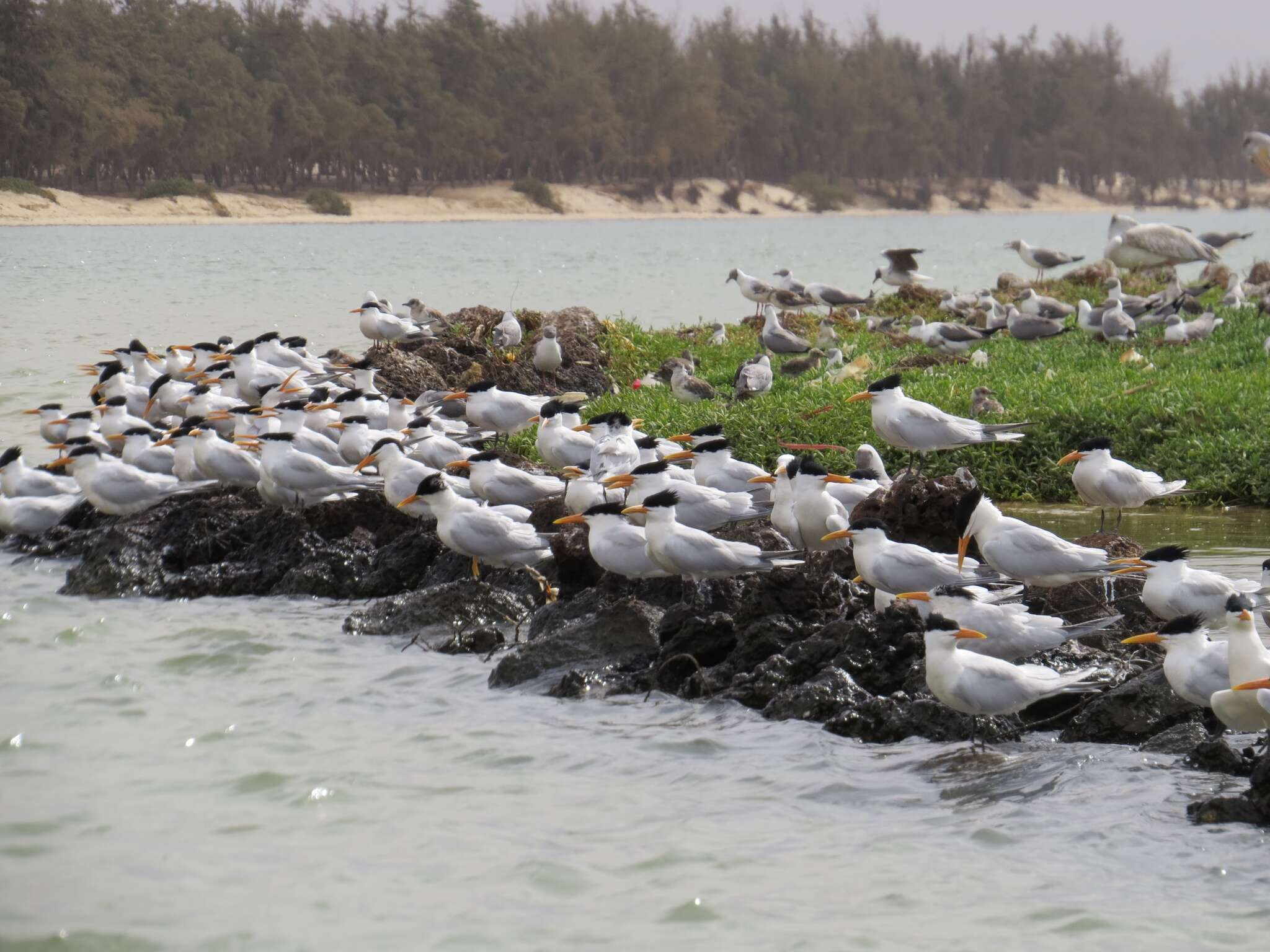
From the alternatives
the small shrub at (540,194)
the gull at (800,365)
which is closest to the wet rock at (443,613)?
the gull at (800,365)

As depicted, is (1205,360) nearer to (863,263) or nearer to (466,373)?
(466,373)

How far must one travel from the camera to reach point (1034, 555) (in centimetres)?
746

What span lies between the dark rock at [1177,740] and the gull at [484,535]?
12.9ft

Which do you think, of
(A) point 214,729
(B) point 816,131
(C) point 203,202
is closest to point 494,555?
(A) point 214,729

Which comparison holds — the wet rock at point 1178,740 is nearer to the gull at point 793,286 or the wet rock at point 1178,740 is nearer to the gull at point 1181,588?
the gull at point 1181,588

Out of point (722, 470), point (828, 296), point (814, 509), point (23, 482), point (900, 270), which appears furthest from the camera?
point (900, 270)

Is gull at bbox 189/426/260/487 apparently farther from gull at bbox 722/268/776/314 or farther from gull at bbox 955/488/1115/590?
gull at bbox 722/268/776/314

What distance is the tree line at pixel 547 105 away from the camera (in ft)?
273

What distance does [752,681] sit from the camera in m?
7.29

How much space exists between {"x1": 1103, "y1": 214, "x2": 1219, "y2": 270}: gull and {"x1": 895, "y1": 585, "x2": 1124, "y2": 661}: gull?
15018 mm

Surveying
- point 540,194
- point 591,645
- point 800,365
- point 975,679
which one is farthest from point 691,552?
point 540,194

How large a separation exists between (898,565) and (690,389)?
25.4 ft

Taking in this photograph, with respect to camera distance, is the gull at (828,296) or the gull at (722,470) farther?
the gull at (828,296)

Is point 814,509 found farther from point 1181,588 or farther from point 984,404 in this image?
point 984,404
